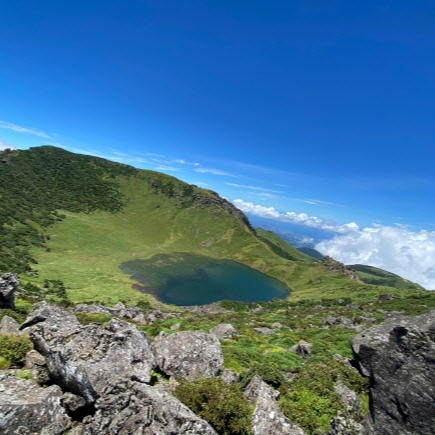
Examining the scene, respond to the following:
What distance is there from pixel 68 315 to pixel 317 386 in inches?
654

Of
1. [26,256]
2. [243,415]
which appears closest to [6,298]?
[243,415]

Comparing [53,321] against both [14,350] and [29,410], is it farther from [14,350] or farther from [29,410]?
[29,410]

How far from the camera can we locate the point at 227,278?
436 feet

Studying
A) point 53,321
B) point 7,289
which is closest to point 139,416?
point 53,321

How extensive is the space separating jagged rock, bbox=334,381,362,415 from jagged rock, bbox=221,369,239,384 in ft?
18.5

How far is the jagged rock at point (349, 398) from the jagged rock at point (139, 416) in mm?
8379

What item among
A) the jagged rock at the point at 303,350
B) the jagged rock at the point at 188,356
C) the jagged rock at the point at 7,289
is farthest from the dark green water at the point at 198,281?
the jagged rock at the point at 188,356

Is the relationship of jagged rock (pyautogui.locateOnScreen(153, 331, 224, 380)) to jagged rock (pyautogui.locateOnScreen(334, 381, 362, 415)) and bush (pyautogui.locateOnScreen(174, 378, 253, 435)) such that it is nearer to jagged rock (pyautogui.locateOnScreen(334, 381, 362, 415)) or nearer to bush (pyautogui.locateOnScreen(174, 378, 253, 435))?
bush (pyautogui.locateOnScreen(174, 378, 253, 435))

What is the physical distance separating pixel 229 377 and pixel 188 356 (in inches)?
105

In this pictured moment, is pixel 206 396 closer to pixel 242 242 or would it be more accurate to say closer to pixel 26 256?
pixel 26 256

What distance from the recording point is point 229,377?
1639cm

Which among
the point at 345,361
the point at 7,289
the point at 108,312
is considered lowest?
the point at 108,312

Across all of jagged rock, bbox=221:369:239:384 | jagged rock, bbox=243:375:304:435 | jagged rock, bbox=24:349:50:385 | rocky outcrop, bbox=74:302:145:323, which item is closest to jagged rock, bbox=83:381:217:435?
jagged rock, bbox=243:375:304:435

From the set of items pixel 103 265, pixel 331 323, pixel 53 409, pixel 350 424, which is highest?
pixel 350 424
